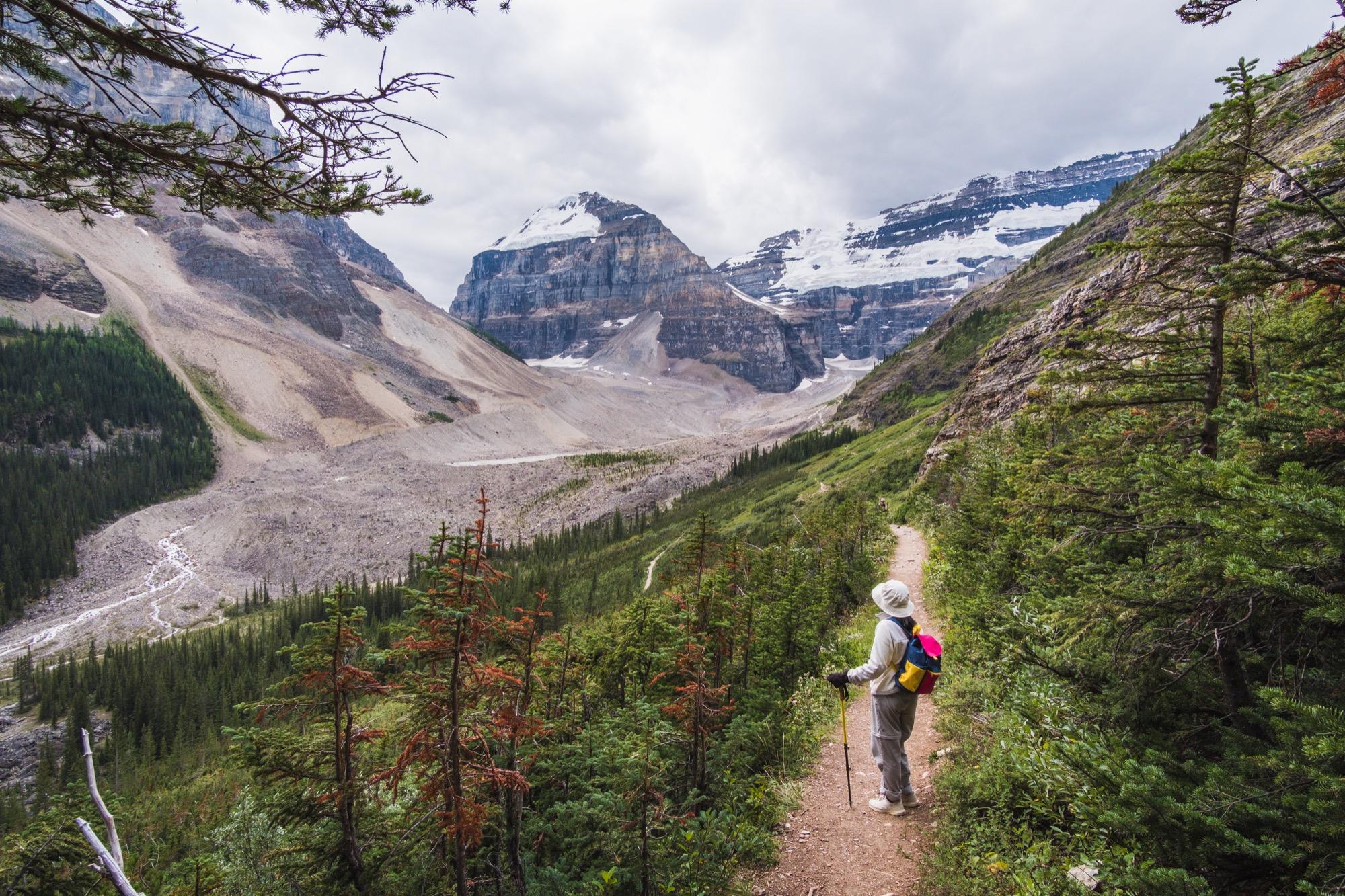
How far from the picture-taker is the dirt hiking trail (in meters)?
5.57

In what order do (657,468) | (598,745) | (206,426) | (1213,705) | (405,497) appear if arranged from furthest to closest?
(657,468) → (206,426) → (405,497) → (598,745) → (1213,705)

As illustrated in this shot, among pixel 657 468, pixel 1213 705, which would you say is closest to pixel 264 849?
pixel 1213 705

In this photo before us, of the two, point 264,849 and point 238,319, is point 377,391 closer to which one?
point 238,319

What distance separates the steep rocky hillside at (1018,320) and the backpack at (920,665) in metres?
3.77

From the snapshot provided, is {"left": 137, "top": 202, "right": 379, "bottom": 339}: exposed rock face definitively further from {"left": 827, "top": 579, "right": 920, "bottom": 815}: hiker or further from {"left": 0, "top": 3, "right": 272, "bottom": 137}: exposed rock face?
{"left": 827, "top": 579, "right": 920, "bottom": 815}: hiker

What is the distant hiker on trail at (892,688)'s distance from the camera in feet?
20.3

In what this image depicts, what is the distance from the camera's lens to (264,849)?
8.66 meters

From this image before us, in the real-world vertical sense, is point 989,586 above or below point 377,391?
below

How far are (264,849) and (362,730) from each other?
12.2ft

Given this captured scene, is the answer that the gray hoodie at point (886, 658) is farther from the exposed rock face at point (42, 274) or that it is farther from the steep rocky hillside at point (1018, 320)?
the exposed rock face at point (42, 274)

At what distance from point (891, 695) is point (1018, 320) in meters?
77.9

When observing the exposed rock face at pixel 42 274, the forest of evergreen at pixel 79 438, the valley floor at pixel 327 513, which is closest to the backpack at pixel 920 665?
the valley floor at pixel 327 513

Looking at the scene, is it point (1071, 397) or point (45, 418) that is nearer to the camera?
point (1071, 397)

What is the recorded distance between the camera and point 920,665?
6023mm
